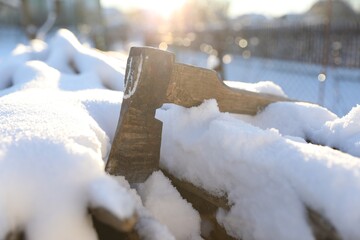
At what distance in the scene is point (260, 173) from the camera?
4.31 feet

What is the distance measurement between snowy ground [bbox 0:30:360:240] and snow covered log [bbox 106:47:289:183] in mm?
70

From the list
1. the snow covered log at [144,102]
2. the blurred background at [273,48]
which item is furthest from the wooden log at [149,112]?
the blurred background at [273,48]

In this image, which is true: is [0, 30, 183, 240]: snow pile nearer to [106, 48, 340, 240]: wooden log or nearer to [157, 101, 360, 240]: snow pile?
[106, 48, 340, 240]: wooden log

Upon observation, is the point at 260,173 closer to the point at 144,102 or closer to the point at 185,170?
the point at 185,170

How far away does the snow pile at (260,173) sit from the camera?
1.13 metres

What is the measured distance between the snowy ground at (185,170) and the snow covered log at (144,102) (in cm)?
7

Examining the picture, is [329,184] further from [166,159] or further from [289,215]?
[166,159]

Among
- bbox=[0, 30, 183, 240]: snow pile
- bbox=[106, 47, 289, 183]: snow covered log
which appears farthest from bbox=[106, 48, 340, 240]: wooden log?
bbox=[0, 30, 183, 240]: snow pile

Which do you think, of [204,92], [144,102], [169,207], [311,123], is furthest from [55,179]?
[311,123]

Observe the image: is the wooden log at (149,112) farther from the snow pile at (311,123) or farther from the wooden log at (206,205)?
the snow pile at (311,123)

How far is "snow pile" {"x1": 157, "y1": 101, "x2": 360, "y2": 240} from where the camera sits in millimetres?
1128

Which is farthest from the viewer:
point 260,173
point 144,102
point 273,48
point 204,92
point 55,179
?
point 273,48

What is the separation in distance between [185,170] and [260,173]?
0.37 meters

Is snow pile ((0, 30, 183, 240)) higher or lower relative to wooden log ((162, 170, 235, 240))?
higher
